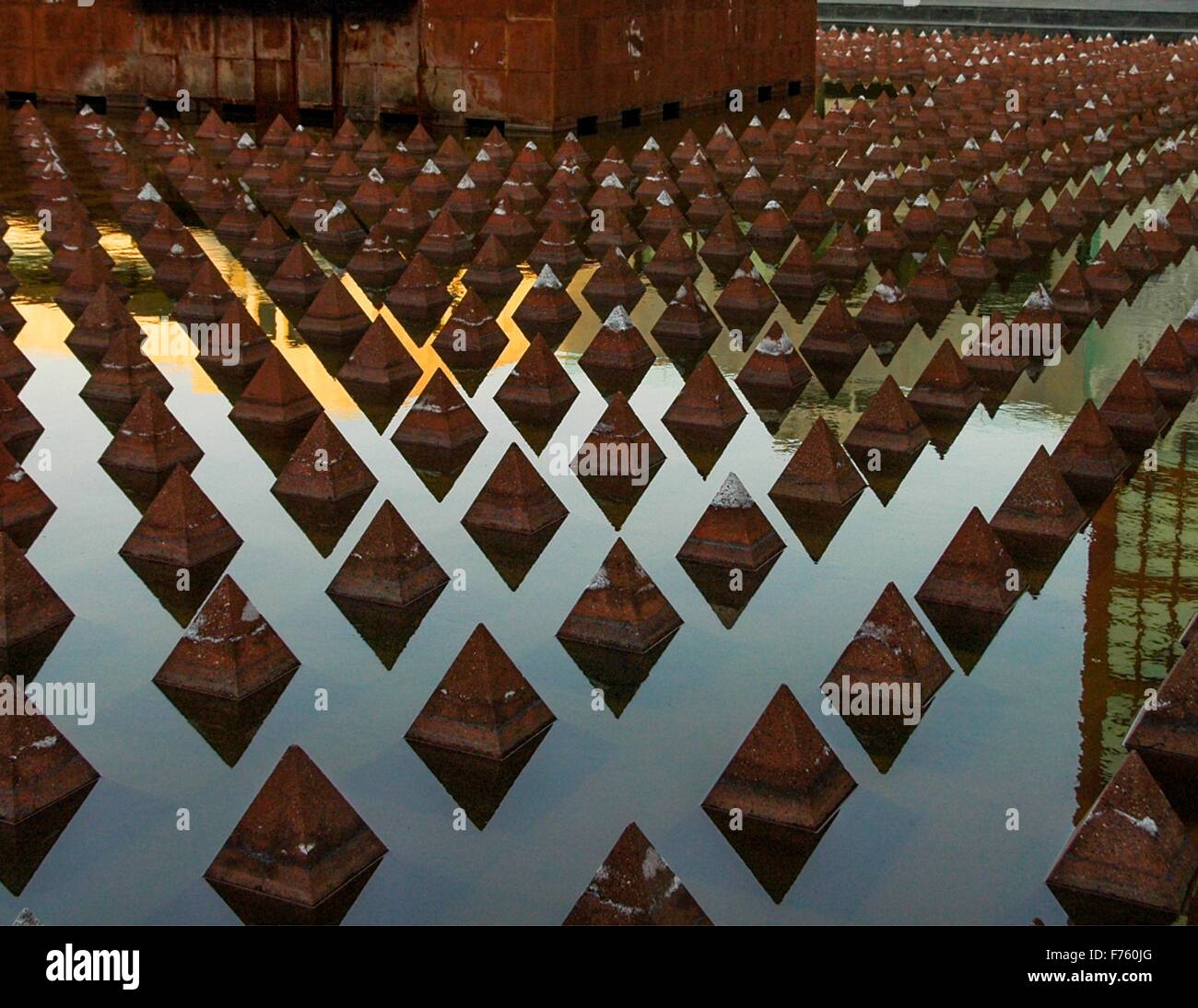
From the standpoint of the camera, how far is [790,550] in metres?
7.66

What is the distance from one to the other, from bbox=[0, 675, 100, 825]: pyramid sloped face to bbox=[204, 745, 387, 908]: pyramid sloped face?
0.70m

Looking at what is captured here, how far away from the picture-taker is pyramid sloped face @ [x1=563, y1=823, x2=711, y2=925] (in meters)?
4.56

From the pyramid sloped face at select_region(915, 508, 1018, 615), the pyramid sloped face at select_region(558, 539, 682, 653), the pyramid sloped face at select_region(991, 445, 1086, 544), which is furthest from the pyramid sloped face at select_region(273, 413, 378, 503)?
the pyramid sloped face at select_region(991, 445, 1086, 544)

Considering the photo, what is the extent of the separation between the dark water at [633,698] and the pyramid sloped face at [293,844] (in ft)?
0.33

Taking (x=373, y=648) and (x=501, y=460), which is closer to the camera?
(x=373, y=648)

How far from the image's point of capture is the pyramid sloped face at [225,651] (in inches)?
244

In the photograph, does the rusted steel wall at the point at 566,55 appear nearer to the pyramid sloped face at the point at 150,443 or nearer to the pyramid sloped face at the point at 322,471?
the pyramid sloped face at the point at 150,443

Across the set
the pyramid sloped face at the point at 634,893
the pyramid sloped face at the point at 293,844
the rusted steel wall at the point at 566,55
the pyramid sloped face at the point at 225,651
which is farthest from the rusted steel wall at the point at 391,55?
the pyramid sloped face at the point at 634,893

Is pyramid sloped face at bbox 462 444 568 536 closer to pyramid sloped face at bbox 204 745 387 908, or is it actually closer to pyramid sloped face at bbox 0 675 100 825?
pyramid sloped face at bbox 0 675 100 825

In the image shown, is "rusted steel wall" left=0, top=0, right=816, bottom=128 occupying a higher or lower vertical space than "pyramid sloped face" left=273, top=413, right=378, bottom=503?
lower

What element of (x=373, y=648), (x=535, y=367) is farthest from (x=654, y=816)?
(x=535, y=367)

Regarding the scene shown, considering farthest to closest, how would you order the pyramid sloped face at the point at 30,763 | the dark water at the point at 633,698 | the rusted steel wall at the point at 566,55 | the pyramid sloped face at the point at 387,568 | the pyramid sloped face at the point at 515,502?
1. the rusted steel wall at the point at 566,55
2. the pyramid sloped face at the point at 515,502
3. the pyramid sloped face at the point at 387,568
4. the pyramid sloped face at the point at 30,763
5. the dark water at the point at 633,698

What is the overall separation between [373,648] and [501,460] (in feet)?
5.12

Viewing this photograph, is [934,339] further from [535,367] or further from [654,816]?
[654,816]
